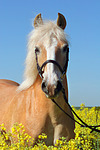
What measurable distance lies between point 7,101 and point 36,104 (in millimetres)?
1198

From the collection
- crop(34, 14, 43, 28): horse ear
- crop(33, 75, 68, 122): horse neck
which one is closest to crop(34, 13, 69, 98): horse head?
crop(34, 14, 43, 28): horse ear

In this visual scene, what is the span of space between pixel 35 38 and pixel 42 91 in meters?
1.00

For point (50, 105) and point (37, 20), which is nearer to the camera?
point (50, 105)

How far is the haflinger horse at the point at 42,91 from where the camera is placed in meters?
3.87

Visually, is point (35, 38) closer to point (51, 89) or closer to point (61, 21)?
point (61, 21)

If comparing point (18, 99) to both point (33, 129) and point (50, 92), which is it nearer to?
point (33, 129)

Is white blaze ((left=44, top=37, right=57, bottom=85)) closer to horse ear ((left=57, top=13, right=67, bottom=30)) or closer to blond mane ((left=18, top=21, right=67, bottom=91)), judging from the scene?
blond mane ((left=18, top=21, right=67, bottom=91))

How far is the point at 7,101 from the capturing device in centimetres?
518

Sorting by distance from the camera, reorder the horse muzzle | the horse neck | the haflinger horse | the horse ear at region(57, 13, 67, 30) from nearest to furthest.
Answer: the horse muzzle, the haflinger horse, the horse neck, the horse ear at region(57, 13, 67, 30)

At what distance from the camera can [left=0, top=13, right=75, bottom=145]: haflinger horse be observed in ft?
12.7

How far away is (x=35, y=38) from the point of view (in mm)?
4250

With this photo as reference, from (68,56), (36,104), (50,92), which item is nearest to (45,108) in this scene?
(36,104)

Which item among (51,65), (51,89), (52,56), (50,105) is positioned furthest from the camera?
(50,105)

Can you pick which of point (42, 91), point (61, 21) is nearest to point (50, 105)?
point (42, 91)
